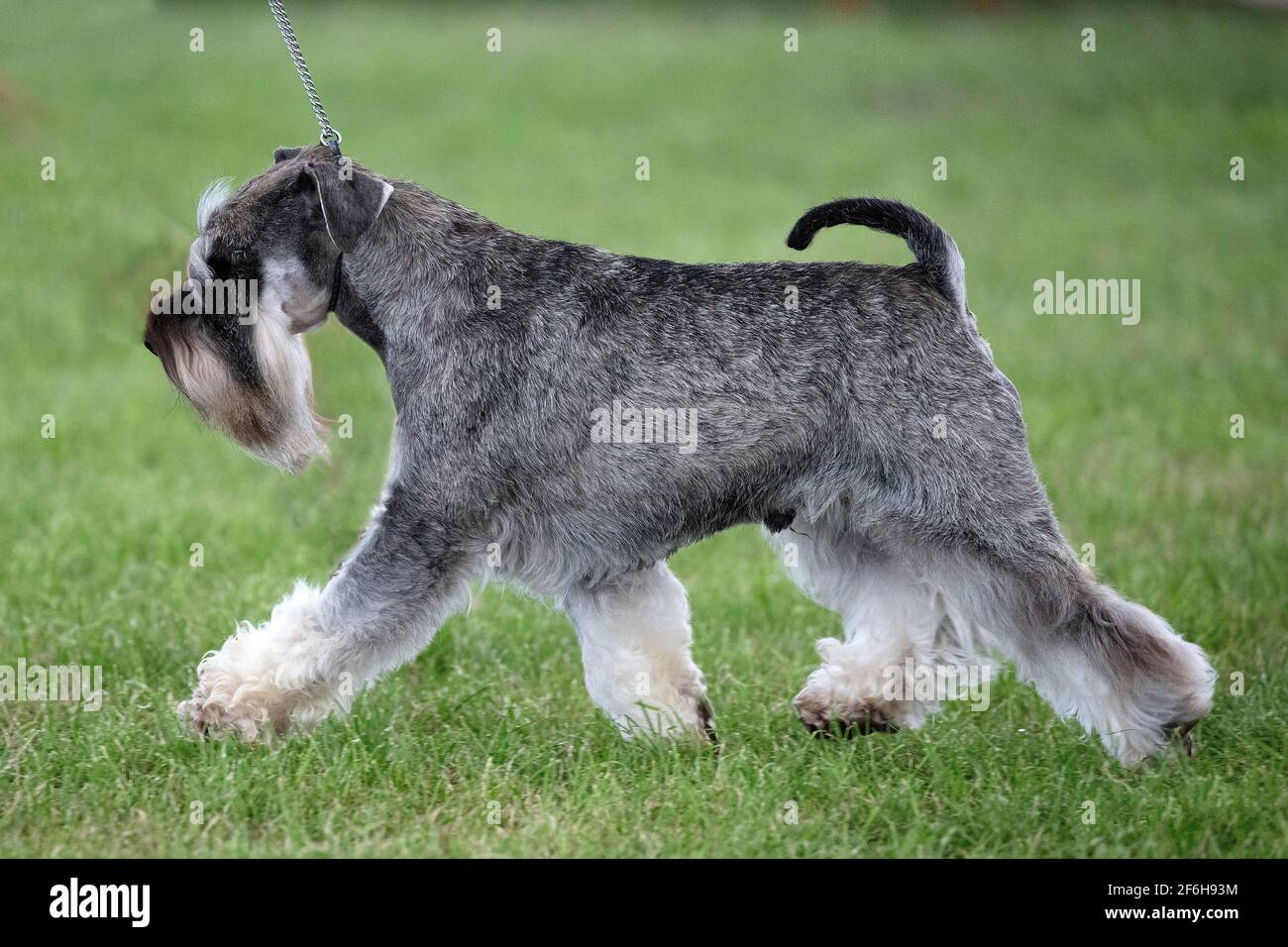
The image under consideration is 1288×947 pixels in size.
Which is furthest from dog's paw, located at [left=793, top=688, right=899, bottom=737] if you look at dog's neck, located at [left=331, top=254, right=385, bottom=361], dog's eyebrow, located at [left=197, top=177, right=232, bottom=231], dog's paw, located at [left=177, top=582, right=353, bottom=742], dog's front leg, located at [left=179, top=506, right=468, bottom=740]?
dog's eyebrow, located at [left=197, top=177, right=232, bottom=231]

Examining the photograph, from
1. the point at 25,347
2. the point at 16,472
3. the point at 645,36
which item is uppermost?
the point at 645,36

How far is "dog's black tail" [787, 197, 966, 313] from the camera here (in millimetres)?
4891

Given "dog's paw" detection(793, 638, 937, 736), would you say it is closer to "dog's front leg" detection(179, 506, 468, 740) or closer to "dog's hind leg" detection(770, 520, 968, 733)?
"dog's hind leg" detection(770, 520, 968, 733)

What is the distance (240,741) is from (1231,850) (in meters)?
3.11

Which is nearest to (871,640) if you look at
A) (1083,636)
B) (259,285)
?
(1083,636)

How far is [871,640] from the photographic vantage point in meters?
5.24

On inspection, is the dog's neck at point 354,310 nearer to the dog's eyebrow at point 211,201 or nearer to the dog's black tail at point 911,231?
the dog's eyebrow at point 211,201

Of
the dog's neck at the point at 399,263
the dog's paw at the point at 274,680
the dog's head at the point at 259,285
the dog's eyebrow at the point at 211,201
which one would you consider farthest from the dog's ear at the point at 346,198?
the dog's paw at the point at 274,680

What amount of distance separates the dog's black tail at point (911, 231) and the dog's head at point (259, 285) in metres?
1.44

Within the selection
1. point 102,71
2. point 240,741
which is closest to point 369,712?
point 240,741

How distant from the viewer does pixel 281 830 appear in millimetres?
4441

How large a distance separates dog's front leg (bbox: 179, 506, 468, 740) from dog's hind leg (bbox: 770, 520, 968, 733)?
4.20 feet

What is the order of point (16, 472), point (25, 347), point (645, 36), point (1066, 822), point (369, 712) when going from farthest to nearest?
point (645, 36) < point (25, 347) < point (16, 472) < point (369, 712) < point (1066, 822)

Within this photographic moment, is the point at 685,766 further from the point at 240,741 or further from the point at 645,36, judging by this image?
the point at 645,36
